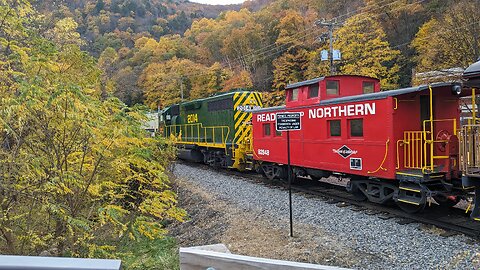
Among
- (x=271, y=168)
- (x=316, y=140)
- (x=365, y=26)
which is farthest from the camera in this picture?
(x=365, y=26)

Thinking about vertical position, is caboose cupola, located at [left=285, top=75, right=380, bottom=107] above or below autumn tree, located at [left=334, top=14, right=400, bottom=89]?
below

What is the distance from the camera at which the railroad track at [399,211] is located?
7.72 meters

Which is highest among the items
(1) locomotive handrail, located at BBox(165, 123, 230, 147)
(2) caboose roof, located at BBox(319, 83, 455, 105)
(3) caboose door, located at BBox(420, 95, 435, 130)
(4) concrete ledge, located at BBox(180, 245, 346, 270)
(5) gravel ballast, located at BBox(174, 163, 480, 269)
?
(2) caboose roof, located at BBox(319, 83, 455, 105)

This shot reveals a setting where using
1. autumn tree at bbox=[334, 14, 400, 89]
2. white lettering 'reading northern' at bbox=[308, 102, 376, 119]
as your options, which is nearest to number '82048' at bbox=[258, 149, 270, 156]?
white lettering 'reading northern' at bbox=[308, 102, 376, 119]

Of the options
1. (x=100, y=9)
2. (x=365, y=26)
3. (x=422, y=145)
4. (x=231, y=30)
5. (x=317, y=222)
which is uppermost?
(x=100, y=9)

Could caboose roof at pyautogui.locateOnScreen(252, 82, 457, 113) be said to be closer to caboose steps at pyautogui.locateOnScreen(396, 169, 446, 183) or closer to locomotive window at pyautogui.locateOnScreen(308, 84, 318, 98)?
locomotive window at pyautogui.locateOnScreen(308, 84, 318, 98)

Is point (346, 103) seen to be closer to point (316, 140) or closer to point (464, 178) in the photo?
point (316, 140)

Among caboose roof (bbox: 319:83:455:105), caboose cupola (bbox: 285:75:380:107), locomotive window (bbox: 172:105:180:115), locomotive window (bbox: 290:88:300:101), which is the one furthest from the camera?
locomotive window (bbox: 172:105:180:115)

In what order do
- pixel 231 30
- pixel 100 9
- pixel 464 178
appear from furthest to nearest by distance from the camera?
pixel 100 9, pixel 231 30, pixel 464 178

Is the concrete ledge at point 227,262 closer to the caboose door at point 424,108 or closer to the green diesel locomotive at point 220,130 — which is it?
the caboose door at point 424,108

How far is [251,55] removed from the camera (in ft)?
185

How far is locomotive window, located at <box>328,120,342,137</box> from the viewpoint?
10492mm

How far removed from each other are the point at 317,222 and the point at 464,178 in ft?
10.0

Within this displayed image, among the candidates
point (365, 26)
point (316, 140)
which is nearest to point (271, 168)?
point (316, 140)
